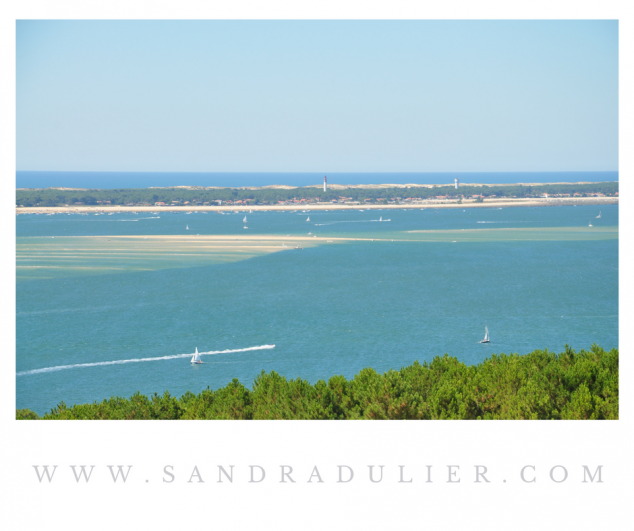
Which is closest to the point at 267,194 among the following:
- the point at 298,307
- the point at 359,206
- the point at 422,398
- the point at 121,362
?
the point at 359,206

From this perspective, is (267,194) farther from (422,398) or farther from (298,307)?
(422,398)

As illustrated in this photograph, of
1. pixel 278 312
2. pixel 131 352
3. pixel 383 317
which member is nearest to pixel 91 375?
pixel 131 352

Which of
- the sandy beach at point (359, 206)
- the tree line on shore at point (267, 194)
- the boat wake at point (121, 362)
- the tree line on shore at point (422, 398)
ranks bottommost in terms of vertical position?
the boat wake at point (121, 362)

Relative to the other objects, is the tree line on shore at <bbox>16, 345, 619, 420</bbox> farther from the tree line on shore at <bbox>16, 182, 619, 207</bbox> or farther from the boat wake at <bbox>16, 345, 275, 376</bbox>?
the tree line on shore at <bbox>16, 182, 619, 207</bbox>

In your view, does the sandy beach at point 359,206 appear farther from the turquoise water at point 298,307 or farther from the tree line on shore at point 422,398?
the tree line on shore at point 422,398

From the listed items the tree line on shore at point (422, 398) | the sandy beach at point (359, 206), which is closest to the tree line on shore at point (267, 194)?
the sandy beach at point (359, 206)

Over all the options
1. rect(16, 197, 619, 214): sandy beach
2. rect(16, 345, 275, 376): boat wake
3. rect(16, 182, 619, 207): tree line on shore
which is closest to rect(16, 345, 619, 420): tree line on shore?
rect(16, 345, 275, 376): boat wake
